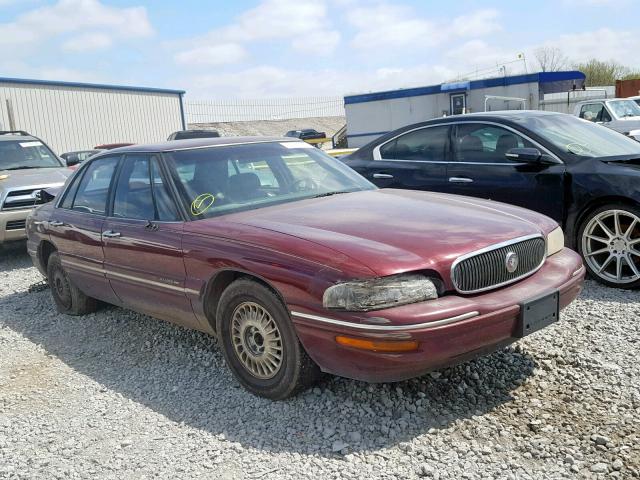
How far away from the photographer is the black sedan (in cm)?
529

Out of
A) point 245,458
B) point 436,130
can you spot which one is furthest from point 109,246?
point 436,130

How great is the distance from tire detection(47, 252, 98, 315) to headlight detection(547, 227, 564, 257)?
382cm

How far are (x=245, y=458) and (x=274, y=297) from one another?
0.83 metres

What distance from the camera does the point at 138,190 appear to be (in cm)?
459

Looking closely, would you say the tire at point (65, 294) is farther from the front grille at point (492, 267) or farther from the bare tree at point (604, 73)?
the bare tree at point (604, 73)

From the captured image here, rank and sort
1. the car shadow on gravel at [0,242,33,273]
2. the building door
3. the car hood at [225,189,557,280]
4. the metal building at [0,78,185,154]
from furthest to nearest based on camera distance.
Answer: the building door < the metal building at [0,78,185,154] < the car shadow on gravel at [0,242,33,273] < the car hood at [225,189,557,280]

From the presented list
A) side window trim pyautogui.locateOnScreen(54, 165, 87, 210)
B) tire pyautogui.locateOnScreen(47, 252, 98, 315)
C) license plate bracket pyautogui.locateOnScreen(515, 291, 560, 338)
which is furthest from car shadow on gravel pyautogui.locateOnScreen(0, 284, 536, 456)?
side window trim pyautogui.locateOnScreen(54, 165, 87, 210)

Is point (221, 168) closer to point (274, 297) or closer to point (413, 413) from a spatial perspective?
point (274, 297)

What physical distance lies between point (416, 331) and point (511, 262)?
814 mm

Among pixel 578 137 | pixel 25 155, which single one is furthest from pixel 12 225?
pixel 578 137

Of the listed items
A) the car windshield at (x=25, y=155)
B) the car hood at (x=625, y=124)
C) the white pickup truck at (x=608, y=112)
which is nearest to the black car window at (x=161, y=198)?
the car windshield at (x=25, y=155)

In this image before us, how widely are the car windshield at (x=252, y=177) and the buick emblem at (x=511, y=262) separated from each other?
60.0 inches

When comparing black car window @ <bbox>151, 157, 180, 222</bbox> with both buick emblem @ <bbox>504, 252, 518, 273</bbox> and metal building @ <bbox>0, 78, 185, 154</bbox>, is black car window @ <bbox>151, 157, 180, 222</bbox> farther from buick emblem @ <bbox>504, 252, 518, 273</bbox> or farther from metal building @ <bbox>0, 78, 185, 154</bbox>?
metal building @ <bbox>0, 78, 185, 154</bbox>

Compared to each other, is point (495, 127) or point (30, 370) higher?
point (495, 127)
